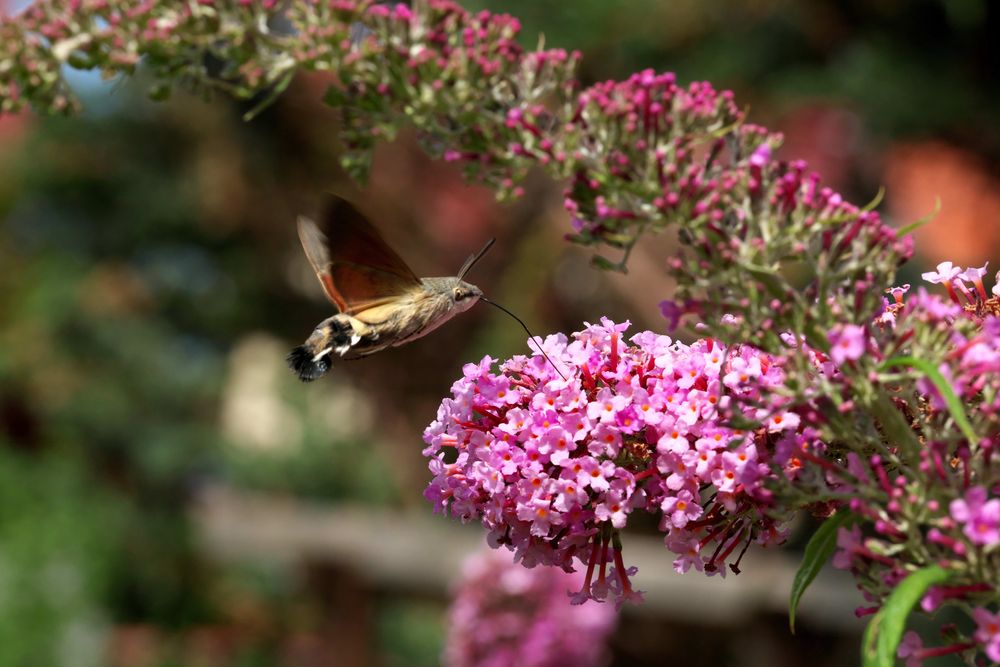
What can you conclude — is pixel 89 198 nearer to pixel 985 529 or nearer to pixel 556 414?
pixel 556 414

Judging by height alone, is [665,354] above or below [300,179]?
above

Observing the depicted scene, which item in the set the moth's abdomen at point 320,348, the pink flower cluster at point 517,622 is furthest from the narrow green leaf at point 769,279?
the pink flower cluster at point 517,622

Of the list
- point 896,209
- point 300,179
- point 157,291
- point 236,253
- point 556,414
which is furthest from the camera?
point 157,291

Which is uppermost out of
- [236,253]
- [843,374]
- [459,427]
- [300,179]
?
[843,374]

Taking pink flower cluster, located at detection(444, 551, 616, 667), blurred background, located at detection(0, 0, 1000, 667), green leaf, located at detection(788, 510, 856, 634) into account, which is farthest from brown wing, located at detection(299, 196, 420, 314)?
blurred background, located at detection(0, 0, 1000, 667)

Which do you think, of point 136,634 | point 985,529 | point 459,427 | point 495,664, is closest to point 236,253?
point 136,634

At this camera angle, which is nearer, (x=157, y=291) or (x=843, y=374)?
(x=843, y=374)

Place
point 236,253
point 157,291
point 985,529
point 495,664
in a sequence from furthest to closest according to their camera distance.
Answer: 1. point 157,291
2. point 236,253
3. point 495,664
4. point 985,529
